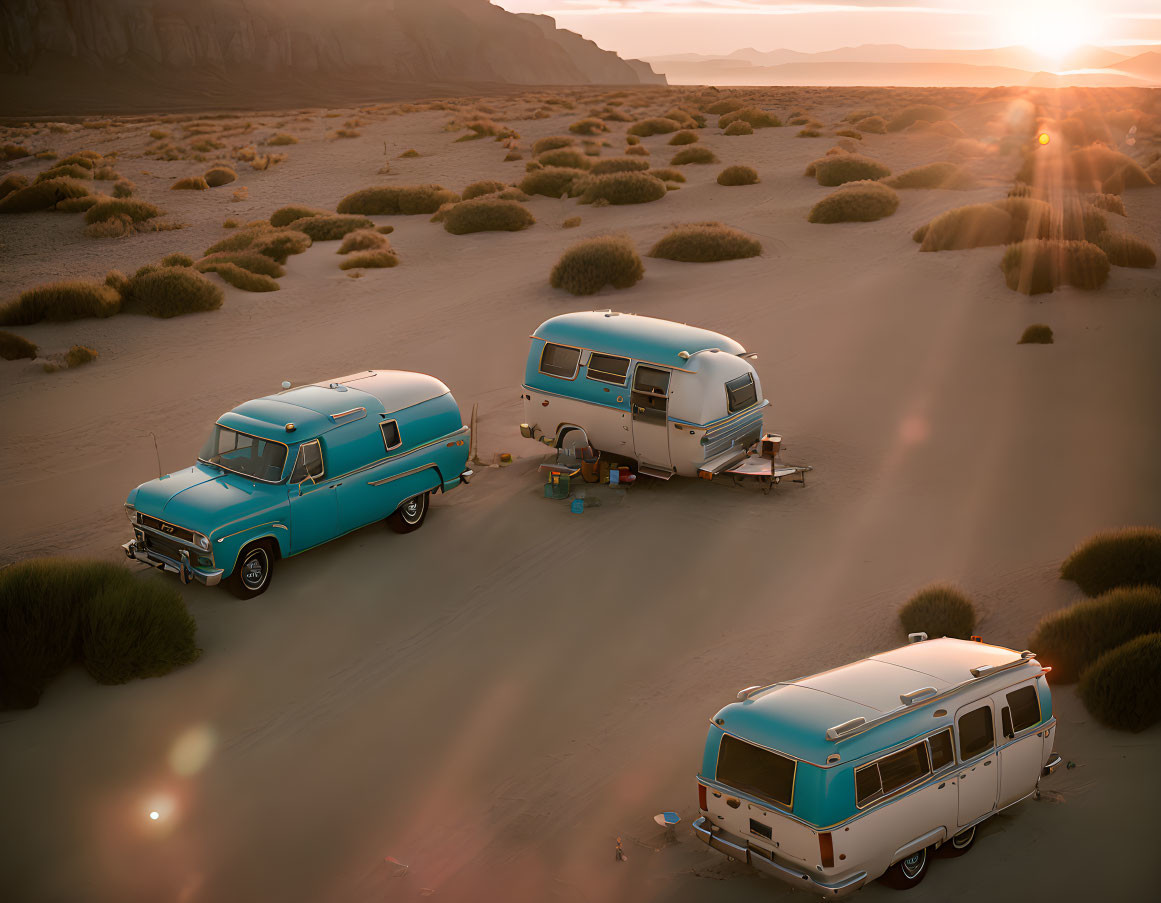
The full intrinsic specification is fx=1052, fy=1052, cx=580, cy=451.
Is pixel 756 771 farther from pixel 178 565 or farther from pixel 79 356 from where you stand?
pixel 79 356

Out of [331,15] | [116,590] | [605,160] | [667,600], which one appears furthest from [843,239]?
[331,15]

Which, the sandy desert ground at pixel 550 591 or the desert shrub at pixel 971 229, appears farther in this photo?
the desert shrub at pixel 971 229

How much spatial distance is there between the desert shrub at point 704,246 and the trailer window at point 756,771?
22770mm

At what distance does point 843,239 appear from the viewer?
102ft

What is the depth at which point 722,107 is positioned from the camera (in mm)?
66562

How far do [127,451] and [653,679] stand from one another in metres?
11.4

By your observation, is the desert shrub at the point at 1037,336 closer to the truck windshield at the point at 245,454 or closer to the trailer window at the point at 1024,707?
the trailer window at the point at 1024,707

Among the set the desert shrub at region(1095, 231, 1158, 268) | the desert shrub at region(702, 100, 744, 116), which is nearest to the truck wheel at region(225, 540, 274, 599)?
the desert shrub at region(1095, 231, 1158, 268)

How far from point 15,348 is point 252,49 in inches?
4898

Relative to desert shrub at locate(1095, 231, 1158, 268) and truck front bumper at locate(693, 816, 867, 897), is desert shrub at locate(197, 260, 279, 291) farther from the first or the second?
truck front bumper at locate(693, 816, 867, 897)

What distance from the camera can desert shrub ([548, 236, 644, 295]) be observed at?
27.0 meters

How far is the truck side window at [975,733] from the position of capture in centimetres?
841

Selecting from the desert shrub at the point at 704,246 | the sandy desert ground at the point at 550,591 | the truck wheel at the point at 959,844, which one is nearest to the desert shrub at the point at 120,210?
the sandy desert ground at the point at 550,591

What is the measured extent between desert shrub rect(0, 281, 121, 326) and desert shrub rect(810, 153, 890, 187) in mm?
25727
